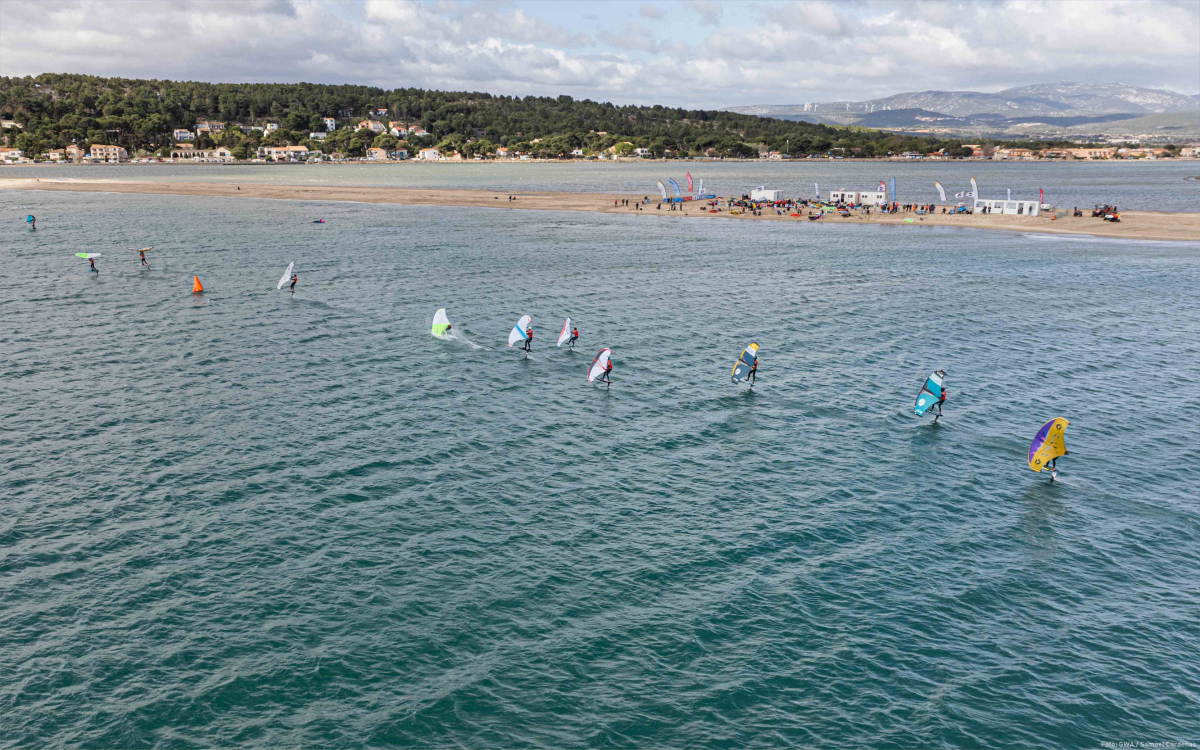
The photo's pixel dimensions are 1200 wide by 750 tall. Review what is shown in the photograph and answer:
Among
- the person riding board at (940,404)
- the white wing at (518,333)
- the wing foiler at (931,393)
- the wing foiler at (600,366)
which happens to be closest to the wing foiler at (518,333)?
the white wing at (518,333)

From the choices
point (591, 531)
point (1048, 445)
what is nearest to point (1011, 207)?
point (1048, 445)

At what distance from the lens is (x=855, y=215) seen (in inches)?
5640

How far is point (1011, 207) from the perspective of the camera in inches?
5527

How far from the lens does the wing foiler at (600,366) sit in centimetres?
4741

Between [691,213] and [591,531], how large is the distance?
127905 mm

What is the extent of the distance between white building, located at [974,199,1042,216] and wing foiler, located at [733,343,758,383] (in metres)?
116

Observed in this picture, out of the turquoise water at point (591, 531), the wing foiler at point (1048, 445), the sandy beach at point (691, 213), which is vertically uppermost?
the sandy beach at point (691, 213)

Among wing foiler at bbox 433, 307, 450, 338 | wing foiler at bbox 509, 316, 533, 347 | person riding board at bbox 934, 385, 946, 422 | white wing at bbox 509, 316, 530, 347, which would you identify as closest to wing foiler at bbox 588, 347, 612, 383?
wing foiler at bbox 509, 316, 533, 347

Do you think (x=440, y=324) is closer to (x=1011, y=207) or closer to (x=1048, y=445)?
(x=1048, y=445)

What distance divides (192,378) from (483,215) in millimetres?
105527

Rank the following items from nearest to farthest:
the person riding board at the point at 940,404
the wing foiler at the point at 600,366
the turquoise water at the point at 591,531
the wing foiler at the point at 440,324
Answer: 1. the turquoise water at the point at 591,531
2. the person riding board at the point at 940,404
3. the wing foiler at the point at 600,366
4. the wing foiler at the point at 440,324

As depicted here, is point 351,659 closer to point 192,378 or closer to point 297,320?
point 192,378

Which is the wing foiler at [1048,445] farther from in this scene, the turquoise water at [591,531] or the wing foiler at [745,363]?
the wing foiler at [745,363]

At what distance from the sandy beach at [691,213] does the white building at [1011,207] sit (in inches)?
115
